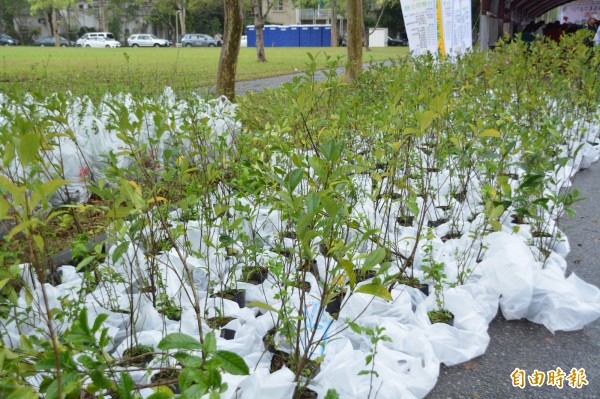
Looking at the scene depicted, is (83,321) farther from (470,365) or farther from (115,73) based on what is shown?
(115,73)

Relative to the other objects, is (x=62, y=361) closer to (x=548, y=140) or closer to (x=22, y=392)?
(x=22, y=392)

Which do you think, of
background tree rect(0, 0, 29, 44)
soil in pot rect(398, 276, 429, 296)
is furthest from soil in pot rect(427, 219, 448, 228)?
background tree rect(0, 0, 29, 44)

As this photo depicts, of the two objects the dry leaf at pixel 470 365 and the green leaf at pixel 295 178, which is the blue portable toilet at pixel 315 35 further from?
the green leaf at pixel 295 178

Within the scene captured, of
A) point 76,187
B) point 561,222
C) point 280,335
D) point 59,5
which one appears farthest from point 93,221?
point 59,5

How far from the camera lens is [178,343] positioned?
1.12m

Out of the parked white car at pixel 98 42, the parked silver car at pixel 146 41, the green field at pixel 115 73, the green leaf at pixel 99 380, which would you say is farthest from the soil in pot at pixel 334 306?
the parked silver car at pixel 146 41

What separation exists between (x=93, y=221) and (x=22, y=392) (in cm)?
262

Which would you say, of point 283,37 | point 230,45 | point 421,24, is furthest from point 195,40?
point 230,45

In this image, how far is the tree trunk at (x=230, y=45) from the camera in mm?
6217

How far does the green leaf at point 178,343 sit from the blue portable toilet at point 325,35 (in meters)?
39.7

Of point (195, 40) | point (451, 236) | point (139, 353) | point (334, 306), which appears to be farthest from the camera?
point (195, 40)

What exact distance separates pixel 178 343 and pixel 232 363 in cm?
11

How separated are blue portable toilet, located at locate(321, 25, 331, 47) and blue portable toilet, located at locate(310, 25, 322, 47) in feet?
0.73

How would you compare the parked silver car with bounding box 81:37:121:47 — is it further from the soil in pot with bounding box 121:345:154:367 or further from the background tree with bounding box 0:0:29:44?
the soil in pot with bounding box 121:345:154:367
